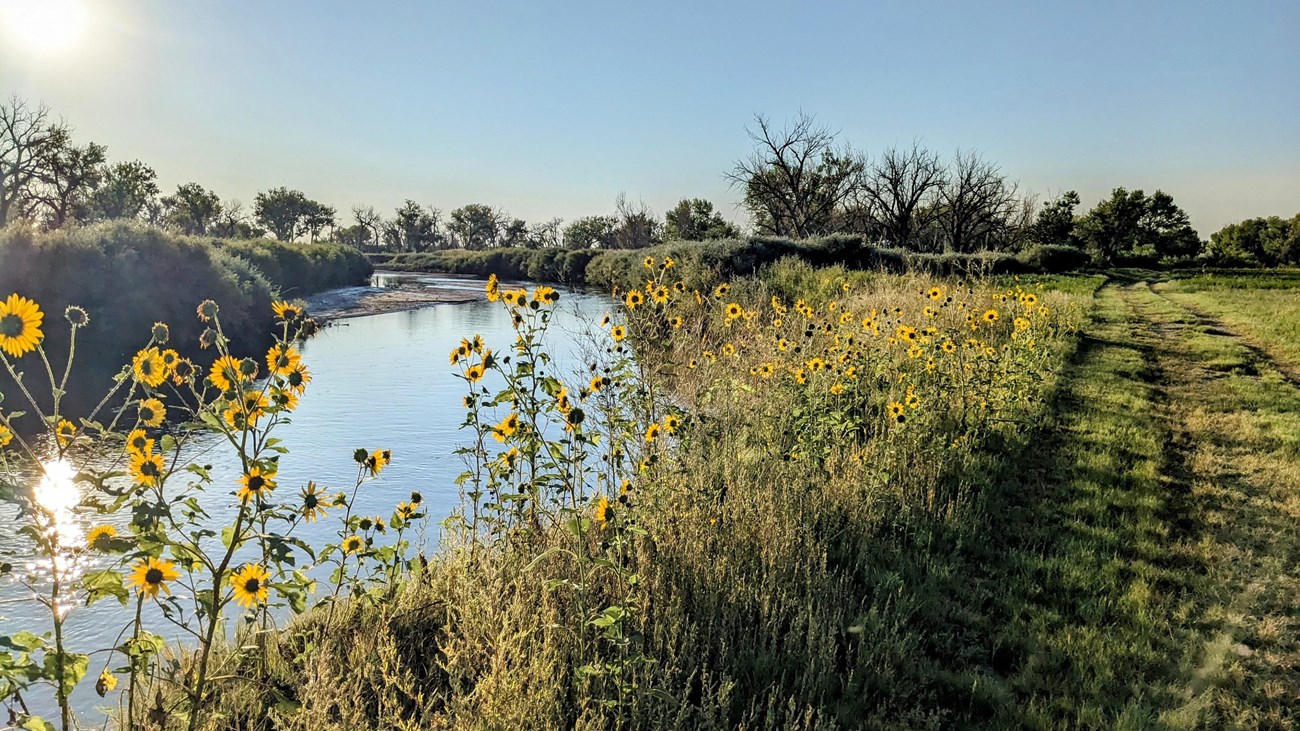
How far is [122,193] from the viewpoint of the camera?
3859 cm

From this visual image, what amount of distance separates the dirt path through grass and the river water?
353 centimetres

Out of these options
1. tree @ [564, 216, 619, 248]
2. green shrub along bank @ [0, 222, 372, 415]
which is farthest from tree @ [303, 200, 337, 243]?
green shrub along bank @ [0, 222, 372, 415]

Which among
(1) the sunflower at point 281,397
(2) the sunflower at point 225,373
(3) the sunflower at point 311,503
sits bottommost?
(3) the sunflower at point 311,503

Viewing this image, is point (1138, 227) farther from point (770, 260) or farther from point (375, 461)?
point (375, 461)

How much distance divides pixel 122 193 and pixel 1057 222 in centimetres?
5854

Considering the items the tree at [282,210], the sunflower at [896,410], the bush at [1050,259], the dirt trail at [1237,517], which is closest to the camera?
the dirt trail at [1237,517]

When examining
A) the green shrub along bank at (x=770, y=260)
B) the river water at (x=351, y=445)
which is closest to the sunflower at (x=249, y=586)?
the river water at (x=351, y=445)

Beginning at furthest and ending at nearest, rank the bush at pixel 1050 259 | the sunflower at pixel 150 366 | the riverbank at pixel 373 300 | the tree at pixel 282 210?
the tree at pixel 282 210, the bush at pixel 1050 259, the riverbank at pixel 373 300, the sunflower at pixel 150 366

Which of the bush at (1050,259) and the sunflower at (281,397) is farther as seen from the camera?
the bush at (1050,259)

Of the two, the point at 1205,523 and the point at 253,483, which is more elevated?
the point at 253,483

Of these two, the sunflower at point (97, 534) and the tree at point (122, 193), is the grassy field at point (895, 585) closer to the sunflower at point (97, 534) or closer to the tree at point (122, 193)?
the sunflower at point (97, 534)

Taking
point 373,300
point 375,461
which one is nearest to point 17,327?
point 375,461

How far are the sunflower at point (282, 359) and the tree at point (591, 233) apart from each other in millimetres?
62421

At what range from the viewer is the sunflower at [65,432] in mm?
1777
